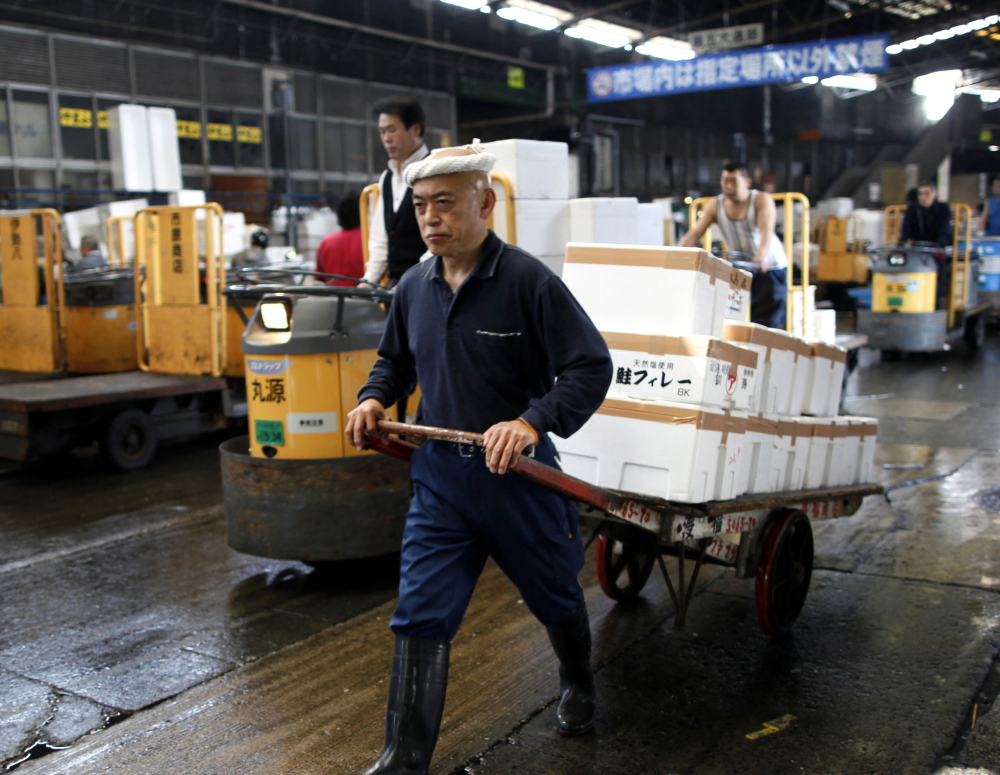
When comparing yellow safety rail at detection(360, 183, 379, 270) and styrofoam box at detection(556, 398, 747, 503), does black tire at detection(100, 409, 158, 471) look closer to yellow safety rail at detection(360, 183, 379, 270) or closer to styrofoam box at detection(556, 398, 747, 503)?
yellow safety rail at detection(360, 183, 379, 270)

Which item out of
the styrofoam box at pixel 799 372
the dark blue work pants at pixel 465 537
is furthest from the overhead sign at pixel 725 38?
the dark blue work pants at pixel 465 537

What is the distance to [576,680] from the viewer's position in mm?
3051

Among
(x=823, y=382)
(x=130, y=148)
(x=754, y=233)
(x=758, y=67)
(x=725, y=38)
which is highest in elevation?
(x=725, y=38)

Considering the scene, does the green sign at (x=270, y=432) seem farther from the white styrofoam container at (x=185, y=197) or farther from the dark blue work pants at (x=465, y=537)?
the white styrofoam container at (x=185, y=197)

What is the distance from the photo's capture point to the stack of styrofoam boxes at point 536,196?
534 cm

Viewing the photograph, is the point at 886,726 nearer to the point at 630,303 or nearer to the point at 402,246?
the point at 630,303

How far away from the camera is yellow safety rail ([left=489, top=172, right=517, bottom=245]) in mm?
5312

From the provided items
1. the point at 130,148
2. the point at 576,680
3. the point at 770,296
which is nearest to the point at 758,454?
the point at 576,680

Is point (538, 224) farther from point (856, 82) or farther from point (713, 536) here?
point (856, 82)

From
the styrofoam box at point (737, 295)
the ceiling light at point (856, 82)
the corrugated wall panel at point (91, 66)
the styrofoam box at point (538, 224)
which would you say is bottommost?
the styrofoam box at point (737, 295)

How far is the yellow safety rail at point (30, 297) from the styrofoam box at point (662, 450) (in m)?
6.97

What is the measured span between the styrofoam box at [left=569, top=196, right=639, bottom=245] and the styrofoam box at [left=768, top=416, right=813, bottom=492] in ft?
6.65

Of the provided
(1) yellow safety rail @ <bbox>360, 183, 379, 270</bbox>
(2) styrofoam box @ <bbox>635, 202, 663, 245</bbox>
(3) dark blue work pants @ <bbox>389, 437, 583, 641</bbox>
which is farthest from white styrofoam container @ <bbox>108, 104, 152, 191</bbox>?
(3) dark blue work pants @ <bbox>389, 437, 583, 641</bbox>

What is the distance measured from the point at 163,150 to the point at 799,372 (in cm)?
1572
